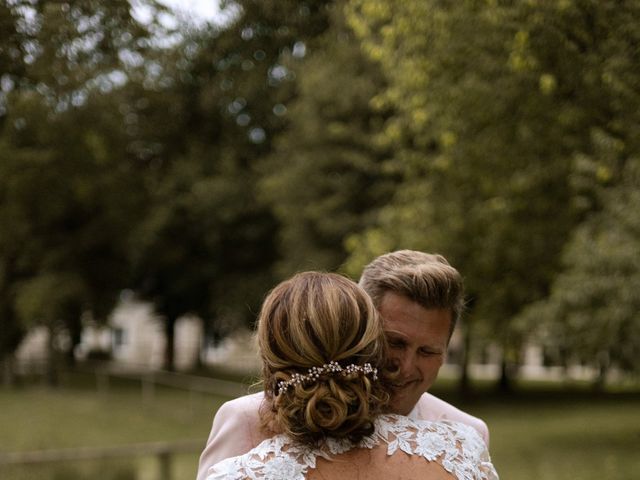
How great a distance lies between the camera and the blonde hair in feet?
9.11

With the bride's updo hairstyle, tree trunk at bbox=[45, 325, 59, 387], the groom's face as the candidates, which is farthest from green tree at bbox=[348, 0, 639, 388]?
tree trunk at bbox=[45, 325, 59, 387]

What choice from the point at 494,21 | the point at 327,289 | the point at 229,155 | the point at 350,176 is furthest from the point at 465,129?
the point at 229,155

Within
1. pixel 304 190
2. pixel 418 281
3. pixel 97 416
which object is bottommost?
pixel 97 416

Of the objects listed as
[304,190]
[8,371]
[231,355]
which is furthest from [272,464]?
[231,355]

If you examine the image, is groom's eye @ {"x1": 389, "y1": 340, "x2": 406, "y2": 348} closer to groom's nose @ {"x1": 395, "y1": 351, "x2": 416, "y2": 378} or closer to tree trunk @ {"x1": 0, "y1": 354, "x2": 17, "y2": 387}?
groom's nose @ {"x1": 395, "y1": 351, "x2": 416, "y2": 378}

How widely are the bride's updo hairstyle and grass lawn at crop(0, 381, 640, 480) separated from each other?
6.46m

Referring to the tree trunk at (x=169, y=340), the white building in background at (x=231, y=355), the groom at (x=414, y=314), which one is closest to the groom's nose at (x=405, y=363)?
the groom at (x=414, y=314)

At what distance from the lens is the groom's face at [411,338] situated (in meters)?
2.76

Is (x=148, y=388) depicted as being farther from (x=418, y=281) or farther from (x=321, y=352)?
(x=321, y=352)

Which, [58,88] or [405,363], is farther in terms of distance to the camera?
[58,88]

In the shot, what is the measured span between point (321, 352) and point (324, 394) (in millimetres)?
110

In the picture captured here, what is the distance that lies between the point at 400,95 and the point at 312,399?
324 inches

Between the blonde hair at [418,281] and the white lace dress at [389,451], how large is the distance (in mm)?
420

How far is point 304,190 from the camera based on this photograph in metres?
24.4
